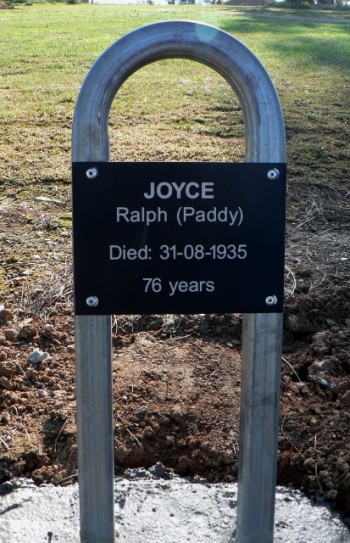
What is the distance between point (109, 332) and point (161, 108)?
20.3 feet

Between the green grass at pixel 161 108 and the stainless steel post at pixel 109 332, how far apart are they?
11.1ft

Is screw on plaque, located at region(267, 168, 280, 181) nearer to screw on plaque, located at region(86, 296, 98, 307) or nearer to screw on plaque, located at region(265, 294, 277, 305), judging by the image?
screw on plaque, located at region(265, 294, 277, 305)

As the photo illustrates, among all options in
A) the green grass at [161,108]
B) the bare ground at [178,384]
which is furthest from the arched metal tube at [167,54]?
the green grass at [161,108]

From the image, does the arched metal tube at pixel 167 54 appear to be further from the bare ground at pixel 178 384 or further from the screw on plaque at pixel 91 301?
the bare ground at pixel 178 384

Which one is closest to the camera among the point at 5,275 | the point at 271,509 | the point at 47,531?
the point at 271,509

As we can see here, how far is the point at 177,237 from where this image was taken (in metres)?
1.85

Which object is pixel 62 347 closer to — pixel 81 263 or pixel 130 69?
pixel 81 263

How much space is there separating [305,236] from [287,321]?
45.3 inches

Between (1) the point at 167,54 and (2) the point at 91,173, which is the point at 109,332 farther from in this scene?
(1) the point at 167,54

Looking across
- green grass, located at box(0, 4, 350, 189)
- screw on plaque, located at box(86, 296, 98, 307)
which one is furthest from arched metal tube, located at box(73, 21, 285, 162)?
green grass, located at box(0, 4, 350, 189)

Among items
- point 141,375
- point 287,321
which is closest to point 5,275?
point 141,375

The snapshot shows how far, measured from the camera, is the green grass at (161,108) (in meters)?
5.95

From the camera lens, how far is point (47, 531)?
2287 mm

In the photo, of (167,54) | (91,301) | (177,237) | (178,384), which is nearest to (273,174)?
(177,237)
